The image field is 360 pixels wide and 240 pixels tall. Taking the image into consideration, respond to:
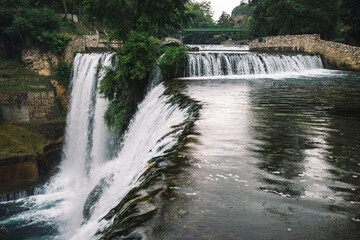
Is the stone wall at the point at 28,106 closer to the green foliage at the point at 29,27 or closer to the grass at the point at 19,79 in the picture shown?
the grass at the point at 19,79

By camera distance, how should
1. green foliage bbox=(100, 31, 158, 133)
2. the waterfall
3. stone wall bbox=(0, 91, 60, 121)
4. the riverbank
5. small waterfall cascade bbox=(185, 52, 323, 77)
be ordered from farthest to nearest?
stone wall bbox=(0, 91, 60, 121), the riverbank, small waterfall cascade bbox=(185, 52, 323, 77), green foliage bbox=(100, 31, 158, 133), the waterfall

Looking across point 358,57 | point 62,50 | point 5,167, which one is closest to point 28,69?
point 62,50

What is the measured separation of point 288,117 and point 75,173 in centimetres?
1821

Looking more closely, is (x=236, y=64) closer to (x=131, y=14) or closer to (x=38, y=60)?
(x=131, y=14)

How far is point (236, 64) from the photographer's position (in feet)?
61.6

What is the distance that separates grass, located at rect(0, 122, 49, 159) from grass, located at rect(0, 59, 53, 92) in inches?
170

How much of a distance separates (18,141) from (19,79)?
9509 millimetres

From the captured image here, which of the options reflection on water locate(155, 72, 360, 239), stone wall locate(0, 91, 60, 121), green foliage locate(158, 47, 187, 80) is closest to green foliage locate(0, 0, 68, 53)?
stone wall locate(0, 91, 60, 121)

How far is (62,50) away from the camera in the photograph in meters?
30.5

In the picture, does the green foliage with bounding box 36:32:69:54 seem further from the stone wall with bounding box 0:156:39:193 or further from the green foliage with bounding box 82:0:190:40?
the green foliage with bounding box 82:0:190:40

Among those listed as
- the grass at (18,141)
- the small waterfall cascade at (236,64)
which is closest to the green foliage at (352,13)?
the small waterfall cascade at (236,64)

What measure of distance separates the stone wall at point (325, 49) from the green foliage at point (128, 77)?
1596 cm

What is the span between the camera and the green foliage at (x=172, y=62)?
53.8 feet

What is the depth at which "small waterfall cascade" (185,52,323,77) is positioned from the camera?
703 inches
